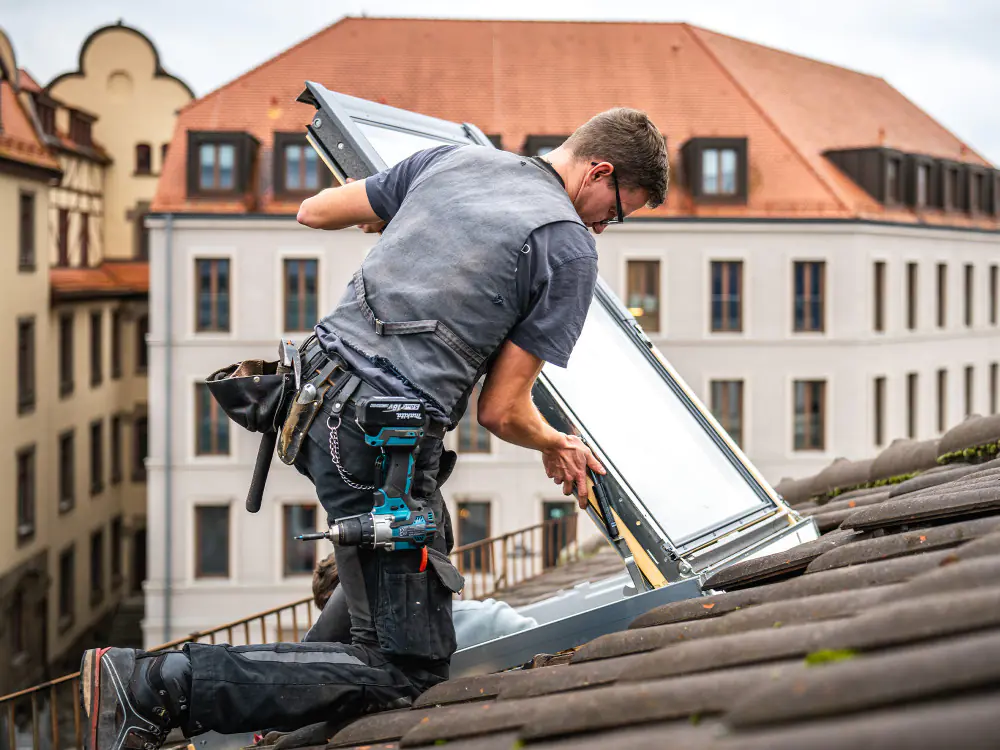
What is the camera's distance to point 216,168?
25469 millimetres

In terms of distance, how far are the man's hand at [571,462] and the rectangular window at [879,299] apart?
85.2ft

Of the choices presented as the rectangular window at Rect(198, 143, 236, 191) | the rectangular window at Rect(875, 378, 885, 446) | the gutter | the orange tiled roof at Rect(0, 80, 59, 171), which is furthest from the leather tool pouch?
the rectangular window at Rect(875, 378, 885, 446)

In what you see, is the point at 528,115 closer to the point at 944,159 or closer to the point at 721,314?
the point at 721,314

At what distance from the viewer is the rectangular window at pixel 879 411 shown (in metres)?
27.5

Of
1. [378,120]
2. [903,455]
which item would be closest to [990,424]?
[903,455]

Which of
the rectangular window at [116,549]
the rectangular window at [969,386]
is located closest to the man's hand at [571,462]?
the rectangular window at [116,549]

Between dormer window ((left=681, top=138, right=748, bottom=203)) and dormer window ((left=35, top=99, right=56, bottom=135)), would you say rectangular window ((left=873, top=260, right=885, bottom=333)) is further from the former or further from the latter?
dormer window ((left=35, top=99, right=56, bottom=135))

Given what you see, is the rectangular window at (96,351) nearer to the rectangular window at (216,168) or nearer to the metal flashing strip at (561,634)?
the rectangular window at (216,168)

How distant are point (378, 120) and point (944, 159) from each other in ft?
95.6

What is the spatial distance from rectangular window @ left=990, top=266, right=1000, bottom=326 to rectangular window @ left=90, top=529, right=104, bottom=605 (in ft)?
81.7

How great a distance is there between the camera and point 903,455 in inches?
231

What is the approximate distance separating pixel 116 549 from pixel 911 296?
71.2ft

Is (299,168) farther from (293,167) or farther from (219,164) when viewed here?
(219,164)

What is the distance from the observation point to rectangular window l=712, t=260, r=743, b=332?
86.6 feet
